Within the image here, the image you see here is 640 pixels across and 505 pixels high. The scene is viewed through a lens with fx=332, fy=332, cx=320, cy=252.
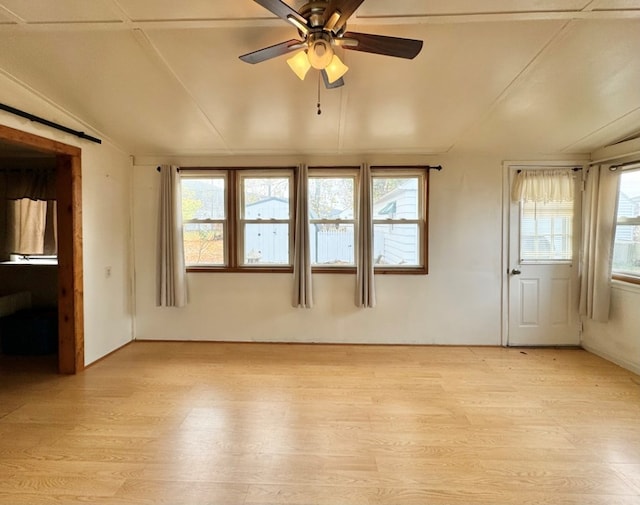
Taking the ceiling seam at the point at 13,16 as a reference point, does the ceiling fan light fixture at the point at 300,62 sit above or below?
below

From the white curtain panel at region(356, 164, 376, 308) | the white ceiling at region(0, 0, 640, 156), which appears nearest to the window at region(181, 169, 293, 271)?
the white ceiling at region(0, 0, 640, 156)

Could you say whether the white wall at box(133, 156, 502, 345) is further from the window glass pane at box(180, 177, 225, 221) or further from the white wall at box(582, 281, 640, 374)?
the white wall at box(582, 281, 640, 374)

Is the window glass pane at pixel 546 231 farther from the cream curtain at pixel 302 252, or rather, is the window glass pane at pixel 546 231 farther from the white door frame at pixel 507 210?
the cream curtain at pixel 302 252

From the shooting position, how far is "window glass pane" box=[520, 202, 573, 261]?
3990mm

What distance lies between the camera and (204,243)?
425 centimetres

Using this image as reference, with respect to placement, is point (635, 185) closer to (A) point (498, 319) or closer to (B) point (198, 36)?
(A) point (498, 319)

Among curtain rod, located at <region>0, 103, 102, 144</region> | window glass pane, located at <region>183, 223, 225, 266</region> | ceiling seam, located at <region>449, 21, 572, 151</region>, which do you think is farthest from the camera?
window glass pane, located at <region>183, 223, 225, 266</region>

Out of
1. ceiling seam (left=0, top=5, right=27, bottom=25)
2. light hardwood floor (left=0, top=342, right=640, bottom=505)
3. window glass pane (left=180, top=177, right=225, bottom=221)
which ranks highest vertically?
ceiling seam (left=0, top=5, right=27, bottom=25)

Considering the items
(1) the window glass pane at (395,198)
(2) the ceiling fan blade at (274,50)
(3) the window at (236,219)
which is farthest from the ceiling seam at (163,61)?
(1) the window glass pane at (395,198)

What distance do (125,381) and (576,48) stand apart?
4396 millimetres

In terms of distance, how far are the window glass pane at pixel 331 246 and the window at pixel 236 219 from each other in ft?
1.09

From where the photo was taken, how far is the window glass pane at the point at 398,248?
4133mm

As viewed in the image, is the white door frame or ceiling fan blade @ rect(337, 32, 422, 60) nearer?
ceiling fan blade @ rect(337, 32, 422, 60)

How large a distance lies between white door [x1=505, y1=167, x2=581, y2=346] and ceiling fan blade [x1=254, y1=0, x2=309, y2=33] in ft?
11.1
